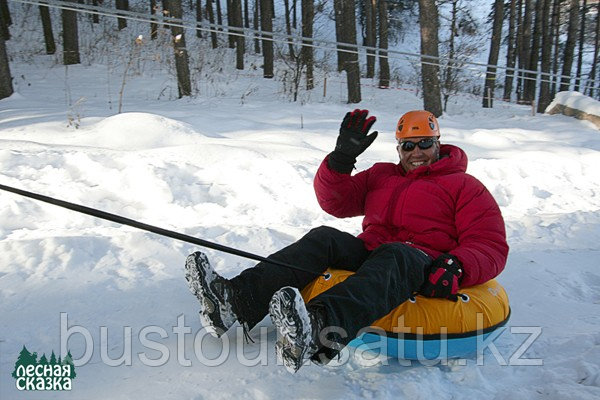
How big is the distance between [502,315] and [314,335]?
3.12ft

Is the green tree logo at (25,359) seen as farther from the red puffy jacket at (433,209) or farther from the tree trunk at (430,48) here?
the tree trunk at (430,48)

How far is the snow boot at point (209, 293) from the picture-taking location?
→ 1864 mm

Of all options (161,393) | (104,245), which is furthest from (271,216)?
(161,393)

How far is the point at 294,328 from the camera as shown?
1601 millimetres

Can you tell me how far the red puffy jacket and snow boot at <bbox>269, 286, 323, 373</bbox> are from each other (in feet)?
2.62

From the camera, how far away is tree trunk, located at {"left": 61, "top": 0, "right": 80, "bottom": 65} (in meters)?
11.7

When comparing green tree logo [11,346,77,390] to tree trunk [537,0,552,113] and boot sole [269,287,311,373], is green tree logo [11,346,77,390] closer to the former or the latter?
boot sole [269,287,311,373]

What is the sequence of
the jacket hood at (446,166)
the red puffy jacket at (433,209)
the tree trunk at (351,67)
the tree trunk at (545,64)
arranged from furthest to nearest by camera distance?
the tree trunk at (545,64) < the tree trunk at (351,67) < the jacket hood at (446,166) < the red puffy jacket at (433,209)

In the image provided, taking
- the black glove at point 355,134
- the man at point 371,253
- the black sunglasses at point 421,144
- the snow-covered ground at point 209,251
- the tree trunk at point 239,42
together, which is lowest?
the snow-covered ground at point 209,251

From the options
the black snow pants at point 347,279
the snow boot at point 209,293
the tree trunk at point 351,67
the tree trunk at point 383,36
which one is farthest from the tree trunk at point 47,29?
the snow boot at point 209,293

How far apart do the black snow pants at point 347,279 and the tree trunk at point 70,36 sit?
446 inches

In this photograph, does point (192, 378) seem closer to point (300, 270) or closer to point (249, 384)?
point (249, 384)

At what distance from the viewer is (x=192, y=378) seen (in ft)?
5.83

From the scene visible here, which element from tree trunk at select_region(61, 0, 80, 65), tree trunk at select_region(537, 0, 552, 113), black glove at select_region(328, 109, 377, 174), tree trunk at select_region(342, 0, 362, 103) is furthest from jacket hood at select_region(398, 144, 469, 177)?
tree trunk at select_region(537, 0, 552, 113)
